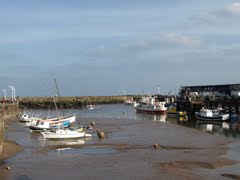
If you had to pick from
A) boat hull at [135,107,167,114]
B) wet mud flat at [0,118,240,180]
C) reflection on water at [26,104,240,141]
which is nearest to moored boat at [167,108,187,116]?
reflection on water at [26,104,240,141]

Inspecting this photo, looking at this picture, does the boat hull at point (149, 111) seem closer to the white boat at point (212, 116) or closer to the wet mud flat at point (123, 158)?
the white boat at point (212, 116)

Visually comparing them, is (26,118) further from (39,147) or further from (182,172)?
(182,172)

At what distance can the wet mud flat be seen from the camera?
25.8 meters

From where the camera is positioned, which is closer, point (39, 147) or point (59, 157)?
point (59, 157)

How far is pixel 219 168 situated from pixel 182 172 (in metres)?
3.14

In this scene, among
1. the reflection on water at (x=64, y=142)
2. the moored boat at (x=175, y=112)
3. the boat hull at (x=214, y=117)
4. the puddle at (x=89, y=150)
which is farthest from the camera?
the moored boat at (x=175, y=112)

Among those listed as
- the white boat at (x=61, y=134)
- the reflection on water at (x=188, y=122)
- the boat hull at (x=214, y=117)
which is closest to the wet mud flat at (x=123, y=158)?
the white boat at (x=61, y=134)

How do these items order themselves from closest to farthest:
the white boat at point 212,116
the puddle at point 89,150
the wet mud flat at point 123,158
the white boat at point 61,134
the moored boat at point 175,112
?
the wet mud flat at point 123,158, the puddle at point 89,150, the white boat at point 61,134, the white boat at point 212,116, the moored boat at point 175,112

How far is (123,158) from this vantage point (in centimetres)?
3153

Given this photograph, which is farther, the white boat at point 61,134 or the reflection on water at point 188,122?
the reflection on water at point 188,122

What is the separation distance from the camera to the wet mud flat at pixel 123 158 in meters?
25.8

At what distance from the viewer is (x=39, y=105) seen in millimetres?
138375

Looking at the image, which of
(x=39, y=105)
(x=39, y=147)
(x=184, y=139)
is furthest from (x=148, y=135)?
(x=39, y=105)

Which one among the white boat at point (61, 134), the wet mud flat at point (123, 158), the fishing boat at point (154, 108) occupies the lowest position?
the wet mud flat at point (123, 158)
